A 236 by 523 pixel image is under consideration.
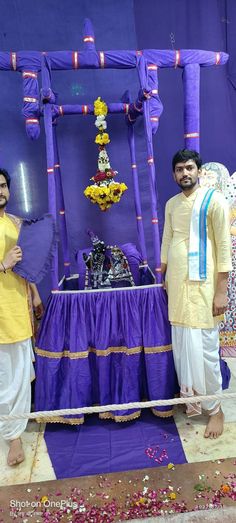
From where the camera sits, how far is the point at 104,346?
8.11 feet

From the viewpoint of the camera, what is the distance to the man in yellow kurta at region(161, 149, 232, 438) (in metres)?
2.16

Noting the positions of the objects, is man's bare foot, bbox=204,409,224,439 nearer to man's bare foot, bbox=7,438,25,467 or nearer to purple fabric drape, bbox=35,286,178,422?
purple fabric drape, bbox=35,286,178,422

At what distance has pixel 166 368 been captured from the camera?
249cm

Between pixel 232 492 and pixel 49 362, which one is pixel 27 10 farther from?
pixel 232 492

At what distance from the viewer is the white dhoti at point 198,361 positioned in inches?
88.4

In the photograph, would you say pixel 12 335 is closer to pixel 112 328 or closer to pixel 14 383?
pixel 14 383

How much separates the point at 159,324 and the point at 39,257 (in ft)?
2.88

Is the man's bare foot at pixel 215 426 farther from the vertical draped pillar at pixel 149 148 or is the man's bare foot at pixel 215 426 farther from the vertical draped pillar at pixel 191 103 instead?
the vertical draped pillar at pixel 191 103

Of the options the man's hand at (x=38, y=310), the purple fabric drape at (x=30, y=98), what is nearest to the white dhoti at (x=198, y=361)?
the man's hand at (x=38, y=310)

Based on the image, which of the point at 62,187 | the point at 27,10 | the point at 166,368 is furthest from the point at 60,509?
the point at 27,10

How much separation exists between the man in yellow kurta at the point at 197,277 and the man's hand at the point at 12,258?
884mm

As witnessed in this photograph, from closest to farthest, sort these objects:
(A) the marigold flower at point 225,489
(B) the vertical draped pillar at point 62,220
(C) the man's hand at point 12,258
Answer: (A) the marigold flower at point 225,489 < (C) the man's hand at point 12,258 < (B) the vertical draped pillar at point 62,220

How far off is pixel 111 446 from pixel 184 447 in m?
0.42

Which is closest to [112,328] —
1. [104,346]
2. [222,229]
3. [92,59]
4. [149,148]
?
[104,346]
